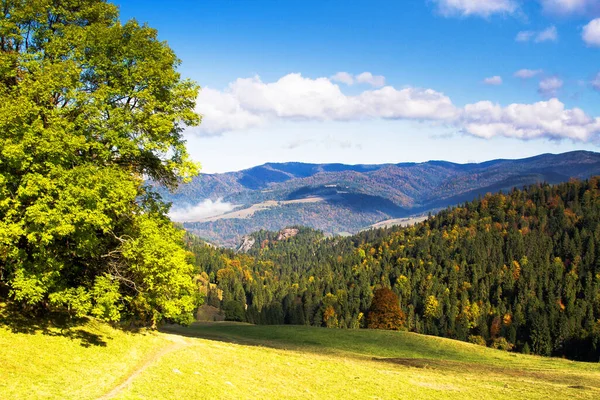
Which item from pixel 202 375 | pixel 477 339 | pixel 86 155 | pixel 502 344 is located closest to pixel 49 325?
pixel 202 375

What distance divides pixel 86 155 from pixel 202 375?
15.5 metres

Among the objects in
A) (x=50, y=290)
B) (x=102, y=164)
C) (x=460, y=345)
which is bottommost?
(x=460, y=345)

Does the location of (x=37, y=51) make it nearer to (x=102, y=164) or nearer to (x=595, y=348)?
(x=102, y=164)

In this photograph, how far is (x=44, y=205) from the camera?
23.3m

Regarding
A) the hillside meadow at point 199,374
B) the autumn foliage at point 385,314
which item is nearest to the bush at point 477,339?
the autumn foliage at point 385,314

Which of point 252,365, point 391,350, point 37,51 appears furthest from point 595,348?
point 37,51

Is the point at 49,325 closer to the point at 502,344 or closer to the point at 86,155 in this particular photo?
the point at 86,155

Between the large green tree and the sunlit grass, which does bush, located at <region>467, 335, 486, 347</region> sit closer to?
the sunlit grass

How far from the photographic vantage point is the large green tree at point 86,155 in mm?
A: 24219

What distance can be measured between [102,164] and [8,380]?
42.3 ft

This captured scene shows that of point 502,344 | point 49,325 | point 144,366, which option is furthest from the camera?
point 502,344

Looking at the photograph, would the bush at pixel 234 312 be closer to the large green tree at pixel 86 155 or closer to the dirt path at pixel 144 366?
the dirt path at pixel 144 366

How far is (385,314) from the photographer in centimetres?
12862

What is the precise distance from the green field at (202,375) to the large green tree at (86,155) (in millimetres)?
2917
